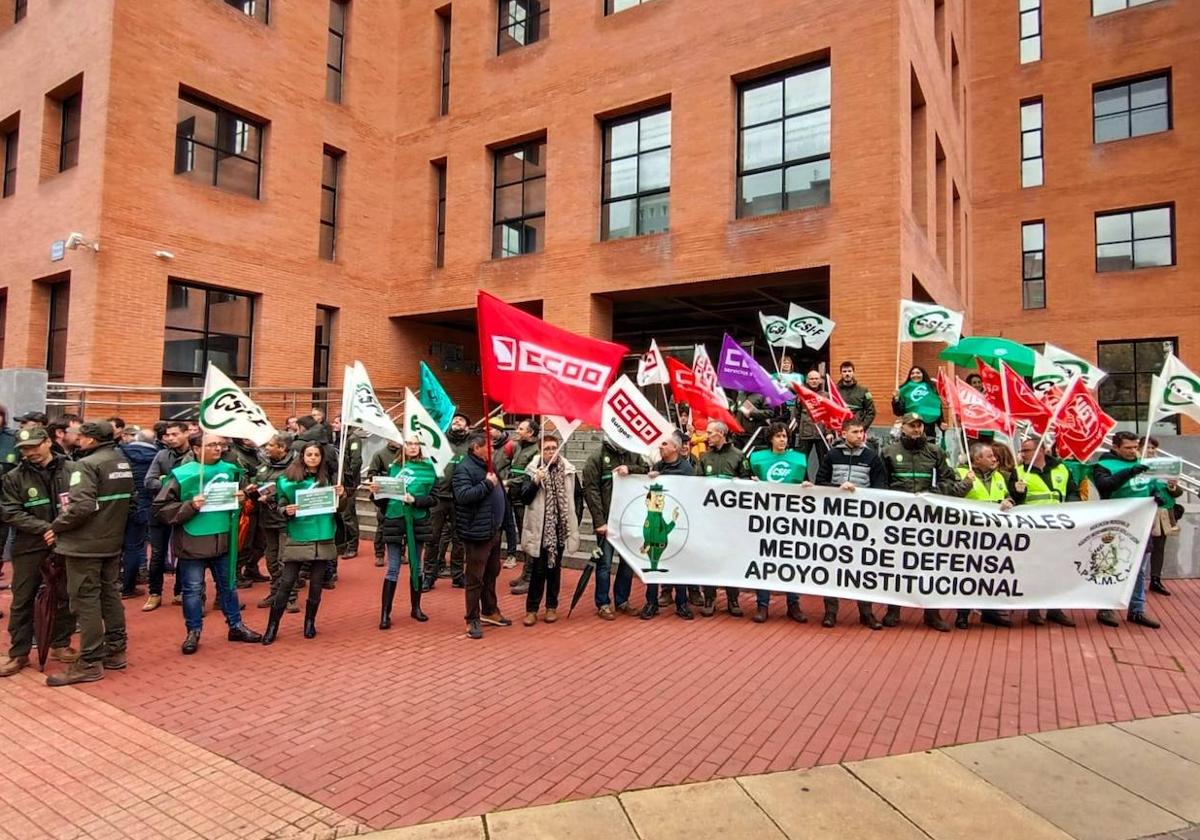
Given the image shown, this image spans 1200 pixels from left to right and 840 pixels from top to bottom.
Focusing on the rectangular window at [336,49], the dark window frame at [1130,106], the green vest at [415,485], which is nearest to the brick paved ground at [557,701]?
the green vest at [415,485]

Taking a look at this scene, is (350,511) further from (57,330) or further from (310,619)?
(57,330)

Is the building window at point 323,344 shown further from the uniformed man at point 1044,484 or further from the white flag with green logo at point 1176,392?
the white flag with green logo at point 1176,392

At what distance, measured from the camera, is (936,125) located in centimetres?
1666

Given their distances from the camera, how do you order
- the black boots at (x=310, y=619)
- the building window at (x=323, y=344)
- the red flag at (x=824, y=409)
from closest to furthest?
the black boots at (x=310, y=619) < the red flag at (x=824, y=409) < the building window at (x=323, y=344)

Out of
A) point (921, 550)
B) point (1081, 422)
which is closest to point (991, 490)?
point (921, 550)

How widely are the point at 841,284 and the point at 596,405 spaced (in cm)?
852

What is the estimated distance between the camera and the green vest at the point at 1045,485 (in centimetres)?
773

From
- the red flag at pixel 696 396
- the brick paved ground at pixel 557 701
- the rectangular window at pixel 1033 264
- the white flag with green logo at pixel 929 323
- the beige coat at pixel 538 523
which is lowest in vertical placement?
the brick paved ground at pixel 557 701

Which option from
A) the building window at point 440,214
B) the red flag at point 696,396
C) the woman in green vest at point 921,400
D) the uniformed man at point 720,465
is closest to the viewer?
the uniformed man at point 720,465

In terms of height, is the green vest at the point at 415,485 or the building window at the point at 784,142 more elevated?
the building window at the point at 784,142

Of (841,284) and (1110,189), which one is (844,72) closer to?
(841,284)

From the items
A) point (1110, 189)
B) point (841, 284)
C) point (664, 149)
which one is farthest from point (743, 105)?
point (1110, 189)

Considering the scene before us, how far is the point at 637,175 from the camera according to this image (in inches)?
653

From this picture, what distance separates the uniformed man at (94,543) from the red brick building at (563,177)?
10.4 m
